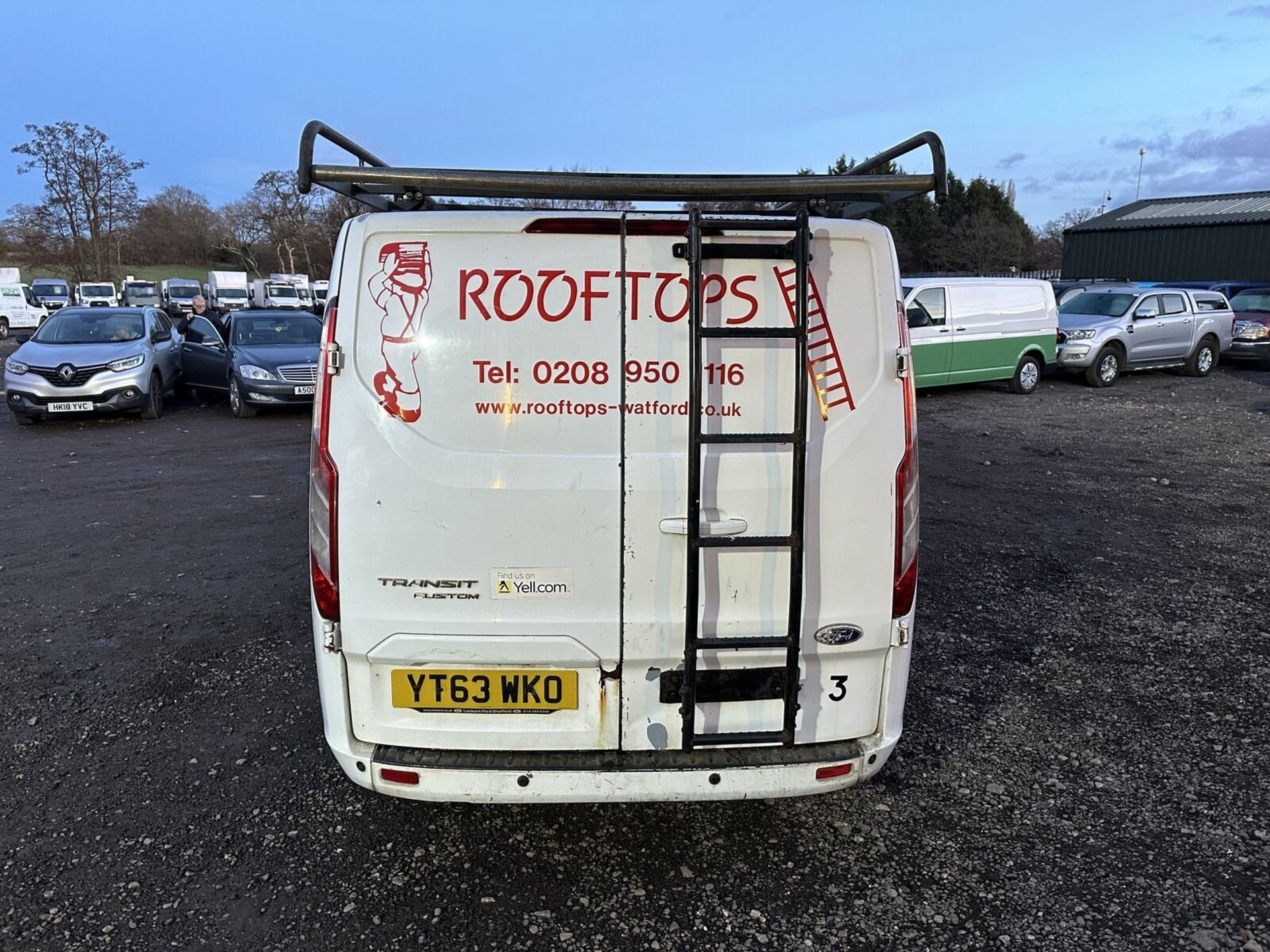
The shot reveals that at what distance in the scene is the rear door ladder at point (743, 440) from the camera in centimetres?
268

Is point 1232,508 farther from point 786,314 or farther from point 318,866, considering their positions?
point 318,866

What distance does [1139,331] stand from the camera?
17891mm

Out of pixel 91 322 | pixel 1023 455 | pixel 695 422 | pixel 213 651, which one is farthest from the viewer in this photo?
pixel 91 322

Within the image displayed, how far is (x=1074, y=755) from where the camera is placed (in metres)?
3.92

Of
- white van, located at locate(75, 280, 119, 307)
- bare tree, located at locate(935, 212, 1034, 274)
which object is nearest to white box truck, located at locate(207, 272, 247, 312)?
white van, located at locate(75, 280, 119, 307)

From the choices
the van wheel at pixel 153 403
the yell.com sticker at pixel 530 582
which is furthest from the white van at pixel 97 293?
the yell.com sticker at pixel 530 582

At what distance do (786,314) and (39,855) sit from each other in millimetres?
3241

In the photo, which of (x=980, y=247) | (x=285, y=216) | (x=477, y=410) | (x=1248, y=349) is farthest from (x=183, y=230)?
(x=477, y=410)

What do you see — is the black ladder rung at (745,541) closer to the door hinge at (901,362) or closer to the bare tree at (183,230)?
the door hinge at (901,362)

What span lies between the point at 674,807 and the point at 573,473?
1.58 metres

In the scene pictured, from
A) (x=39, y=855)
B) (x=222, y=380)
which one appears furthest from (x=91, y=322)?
(x=39, y=855)

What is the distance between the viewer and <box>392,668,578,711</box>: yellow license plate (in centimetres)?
290

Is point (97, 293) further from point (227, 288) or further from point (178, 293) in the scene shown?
point (227, 288)

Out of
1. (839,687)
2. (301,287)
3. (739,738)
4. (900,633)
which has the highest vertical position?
(301,287)
